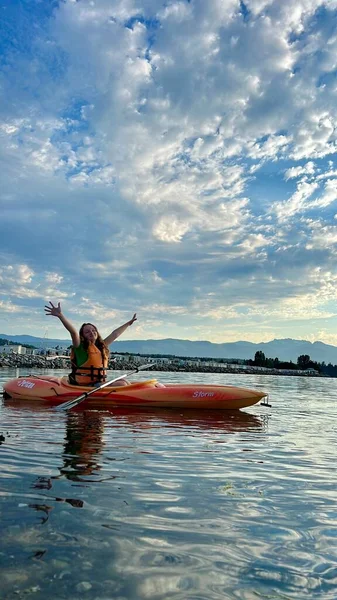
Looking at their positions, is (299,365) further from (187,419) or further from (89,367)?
(187,419)

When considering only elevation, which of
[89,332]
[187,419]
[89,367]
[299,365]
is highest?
[89,332]

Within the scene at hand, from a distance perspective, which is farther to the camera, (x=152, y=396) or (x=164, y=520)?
(x=152, y=396)

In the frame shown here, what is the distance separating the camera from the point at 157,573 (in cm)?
311

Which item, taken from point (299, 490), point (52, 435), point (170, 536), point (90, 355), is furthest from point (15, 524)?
point (90, 355)

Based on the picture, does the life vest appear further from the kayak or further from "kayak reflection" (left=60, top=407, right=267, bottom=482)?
"kayak reflection" (left=60, top=407, right=267, bottom=482)

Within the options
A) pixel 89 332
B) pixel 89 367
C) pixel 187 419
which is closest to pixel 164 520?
pixel 187 419

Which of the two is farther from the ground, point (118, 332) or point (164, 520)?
point (118, 332)

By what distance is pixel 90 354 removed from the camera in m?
13.8

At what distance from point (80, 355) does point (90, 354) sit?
315 millimetres

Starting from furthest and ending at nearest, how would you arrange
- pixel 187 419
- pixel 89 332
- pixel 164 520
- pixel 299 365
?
pixel 299 365, pixel 89 332, pixel 187 419, pixel 164 520

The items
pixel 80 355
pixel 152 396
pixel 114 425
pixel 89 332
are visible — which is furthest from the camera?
pixel 152 396

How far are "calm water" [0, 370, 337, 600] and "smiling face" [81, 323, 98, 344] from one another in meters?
5.51

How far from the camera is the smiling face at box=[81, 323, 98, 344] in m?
13.6

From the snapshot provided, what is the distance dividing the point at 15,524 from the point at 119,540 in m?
0.87
